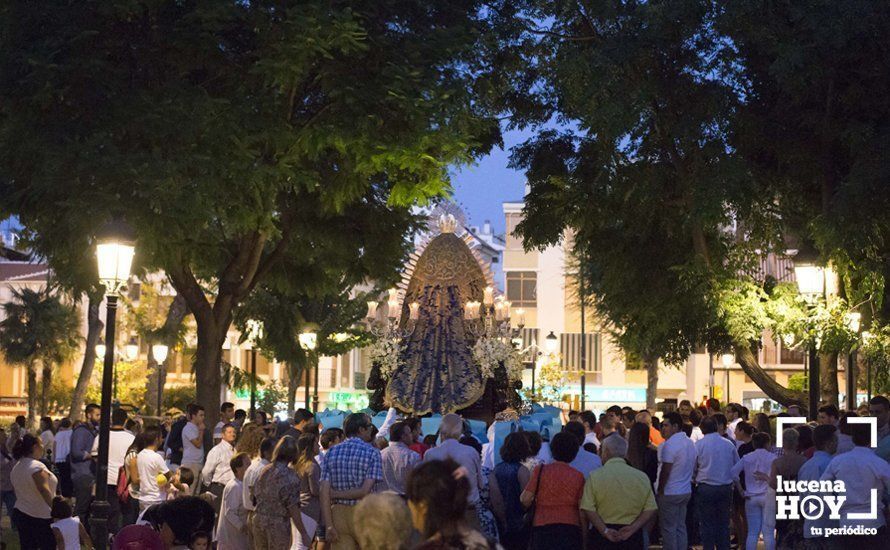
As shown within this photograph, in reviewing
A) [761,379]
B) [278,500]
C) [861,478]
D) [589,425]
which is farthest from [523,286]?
[861,478]

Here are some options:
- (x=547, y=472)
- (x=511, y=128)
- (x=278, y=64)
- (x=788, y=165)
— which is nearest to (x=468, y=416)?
(x=511, y=128)

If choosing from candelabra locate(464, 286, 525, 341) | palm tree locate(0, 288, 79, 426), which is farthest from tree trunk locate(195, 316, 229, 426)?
palm tree locate(0, 288, 79, 426)

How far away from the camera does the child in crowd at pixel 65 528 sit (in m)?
12.8

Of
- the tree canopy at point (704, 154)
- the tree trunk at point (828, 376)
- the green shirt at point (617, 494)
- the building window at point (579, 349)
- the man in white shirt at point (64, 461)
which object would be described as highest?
the tree canopy at point (704, 154)

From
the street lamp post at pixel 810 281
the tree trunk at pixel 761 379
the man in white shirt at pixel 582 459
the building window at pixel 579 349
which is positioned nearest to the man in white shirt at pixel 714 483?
the street lamp post at pixel 810 281

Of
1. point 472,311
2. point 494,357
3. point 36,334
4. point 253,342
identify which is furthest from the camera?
point 36,334

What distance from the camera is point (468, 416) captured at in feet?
92.3

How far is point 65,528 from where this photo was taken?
12.8 m

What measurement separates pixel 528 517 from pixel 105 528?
14.2 ft

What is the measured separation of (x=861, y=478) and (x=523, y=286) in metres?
73.8

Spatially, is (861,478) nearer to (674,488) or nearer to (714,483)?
(674,488)

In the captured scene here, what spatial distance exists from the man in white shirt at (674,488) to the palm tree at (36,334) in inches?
2250

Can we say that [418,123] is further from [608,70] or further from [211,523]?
[211,523]

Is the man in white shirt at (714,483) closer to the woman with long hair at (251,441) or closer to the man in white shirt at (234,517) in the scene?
the woman with long hair at (251,441)
